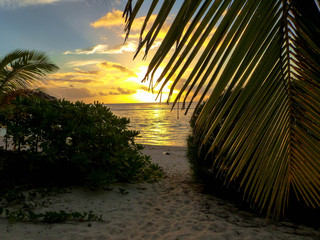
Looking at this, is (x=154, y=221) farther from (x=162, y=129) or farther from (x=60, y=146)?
(x=162, y=129)

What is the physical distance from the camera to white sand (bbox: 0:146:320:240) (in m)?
3.64

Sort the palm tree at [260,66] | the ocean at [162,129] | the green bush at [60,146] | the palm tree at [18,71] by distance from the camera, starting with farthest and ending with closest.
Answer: the ocean at [162,129], the palm tree at [18,71], the green bush at [60,146], the palm tree at [260,66]

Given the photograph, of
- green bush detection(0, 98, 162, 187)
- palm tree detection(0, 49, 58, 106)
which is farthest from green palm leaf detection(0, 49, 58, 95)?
green bush detection(0, 98, 162, 187)

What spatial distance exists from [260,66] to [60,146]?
5.21 meters

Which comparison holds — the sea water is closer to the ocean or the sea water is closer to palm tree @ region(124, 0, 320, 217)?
the ocean

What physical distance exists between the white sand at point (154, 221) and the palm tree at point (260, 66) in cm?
322

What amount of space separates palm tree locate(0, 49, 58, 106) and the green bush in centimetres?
318

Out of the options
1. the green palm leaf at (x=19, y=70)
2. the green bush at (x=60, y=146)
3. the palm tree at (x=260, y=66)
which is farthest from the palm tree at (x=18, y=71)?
the palm tree at (x=260, y=66)

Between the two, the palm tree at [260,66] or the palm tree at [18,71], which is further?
the palm tree at [18,71]

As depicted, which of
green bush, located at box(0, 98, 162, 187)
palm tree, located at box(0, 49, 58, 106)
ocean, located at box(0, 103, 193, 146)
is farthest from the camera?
ocean, located at box(0, 103, 193, 146)

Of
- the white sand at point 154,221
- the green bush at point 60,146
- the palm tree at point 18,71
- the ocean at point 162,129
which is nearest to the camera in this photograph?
the white sand at point 154,221

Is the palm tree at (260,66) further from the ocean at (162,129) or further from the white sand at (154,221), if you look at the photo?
the white sand at (154,221)

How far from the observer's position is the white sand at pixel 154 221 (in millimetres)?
3641

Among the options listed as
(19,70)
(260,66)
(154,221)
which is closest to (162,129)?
(19,70)
